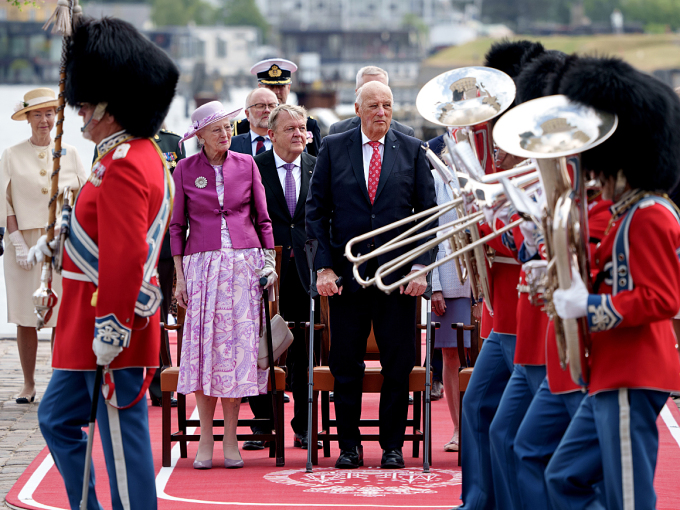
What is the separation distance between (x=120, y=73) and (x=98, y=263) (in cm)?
65

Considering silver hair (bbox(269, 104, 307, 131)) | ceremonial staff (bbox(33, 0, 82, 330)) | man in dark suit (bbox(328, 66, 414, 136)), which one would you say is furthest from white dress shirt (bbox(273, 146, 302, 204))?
ceremonial staff (bbox(33, 0, 82, 330))

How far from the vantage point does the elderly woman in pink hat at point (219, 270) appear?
5527 mm

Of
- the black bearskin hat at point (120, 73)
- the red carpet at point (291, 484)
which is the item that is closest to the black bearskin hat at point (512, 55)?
the black bearskin hat at point (120, 73)

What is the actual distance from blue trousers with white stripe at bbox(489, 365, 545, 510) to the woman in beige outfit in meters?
4.05

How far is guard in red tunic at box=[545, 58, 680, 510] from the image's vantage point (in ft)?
10.6

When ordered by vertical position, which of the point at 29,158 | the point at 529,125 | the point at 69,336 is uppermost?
the point at 29,158

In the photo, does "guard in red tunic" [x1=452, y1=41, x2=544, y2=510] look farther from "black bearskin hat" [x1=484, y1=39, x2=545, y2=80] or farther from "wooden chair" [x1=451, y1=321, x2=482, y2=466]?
"wooden chair" [x1=451, y1=321, x2=482, y2=466]

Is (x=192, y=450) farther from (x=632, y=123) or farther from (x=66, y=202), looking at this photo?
(x=632, y=123)

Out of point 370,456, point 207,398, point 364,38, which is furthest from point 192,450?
point 364,38

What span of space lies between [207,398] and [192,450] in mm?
586

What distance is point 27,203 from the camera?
23.6 feet

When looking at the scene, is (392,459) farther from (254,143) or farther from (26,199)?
(26,199)

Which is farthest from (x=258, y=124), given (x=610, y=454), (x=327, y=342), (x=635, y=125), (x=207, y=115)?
(x=610, y=454)

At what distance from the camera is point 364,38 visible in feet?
440
